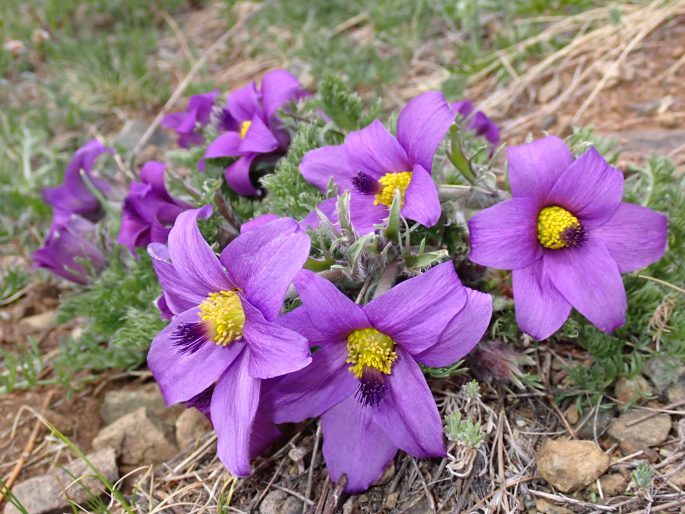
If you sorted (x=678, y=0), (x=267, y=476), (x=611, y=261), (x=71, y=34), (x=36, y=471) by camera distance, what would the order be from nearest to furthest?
(x=611, y=261) → (x=267, y=476) → (x=36, y=471) → (x=678, y=0) → (x=71, y=34)

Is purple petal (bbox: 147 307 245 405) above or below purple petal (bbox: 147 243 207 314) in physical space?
below

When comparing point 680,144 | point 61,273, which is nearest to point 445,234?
point 680,144

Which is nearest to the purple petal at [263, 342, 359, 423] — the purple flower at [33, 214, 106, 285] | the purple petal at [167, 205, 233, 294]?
the purple petal at [167, 205, 233, 294]

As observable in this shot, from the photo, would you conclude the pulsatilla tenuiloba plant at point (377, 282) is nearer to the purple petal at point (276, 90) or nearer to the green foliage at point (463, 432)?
the green foliage at point (463, 432)

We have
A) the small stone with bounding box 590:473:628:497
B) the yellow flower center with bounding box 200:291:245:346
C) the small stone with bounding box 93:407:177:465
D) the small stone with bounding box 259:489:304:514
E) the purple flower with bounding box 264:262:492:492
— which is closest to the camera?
the purple flower with bounding box 264:262:492:492

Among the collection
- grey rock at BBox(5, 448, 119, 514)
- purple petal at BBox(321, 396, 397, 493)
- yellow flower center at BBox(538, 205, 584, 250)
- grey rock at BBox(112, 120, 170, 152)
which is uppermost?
yellow flower center at BBox(538, 205, 584, 250)

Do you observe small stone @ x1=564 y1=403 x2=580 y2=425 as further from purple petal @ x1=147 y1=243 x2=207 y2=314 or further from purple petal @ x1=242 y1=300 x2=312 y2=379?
purple petal @ x1=147 y1=243 x2=207 y2=314

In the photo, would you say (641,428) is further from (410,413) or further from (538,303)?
(410,413)

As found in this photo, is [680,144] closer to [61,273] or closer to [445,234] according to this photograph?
[445,234]
